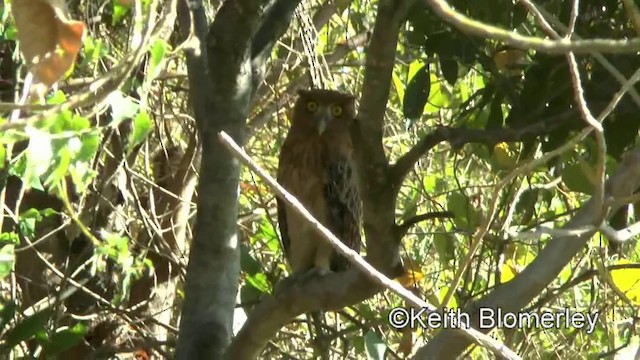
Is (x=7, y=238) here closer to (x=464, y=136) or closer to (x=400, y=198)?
(x=464, y=136)

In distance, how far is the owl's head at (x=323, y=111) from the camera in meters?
4.23

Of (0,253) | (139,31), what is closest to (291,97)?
(0,253)

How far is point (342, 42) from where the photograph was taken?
4.73 m

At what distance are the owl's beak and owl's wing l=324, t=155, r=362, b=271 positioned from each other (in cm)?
15

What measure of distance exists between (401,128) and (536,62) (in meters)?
2.14

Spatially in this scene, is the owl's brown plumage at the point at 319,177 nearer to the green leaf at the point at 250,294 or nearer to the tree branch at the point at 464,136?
the green leaf at the point at 250,294

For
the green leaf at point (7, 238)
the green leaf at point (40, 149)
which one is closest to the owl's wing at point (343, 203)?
the green leaf at point (7, 238)

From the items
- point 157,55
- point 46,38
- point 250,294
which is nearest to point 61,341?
point 250,294

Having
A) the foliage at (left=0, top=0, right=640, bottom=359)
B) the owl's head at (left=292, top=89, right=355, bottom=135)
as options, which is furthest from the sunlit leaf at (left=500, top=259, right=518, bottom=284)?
the owl's head at (left=292, top=89, right=355, bottom=135)

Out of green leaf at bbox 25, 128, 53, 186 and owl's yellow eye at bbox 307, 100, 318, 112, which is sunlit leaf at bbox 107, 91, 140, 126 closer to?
green leaf at bbox 25, 128, 53, 186

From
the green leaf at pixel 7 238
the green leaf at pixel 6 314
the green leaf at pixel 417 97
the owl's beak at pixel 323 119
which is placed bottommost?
the green leaf at pixel 6 314

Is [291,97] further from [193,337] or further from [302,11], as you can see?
[193,337]

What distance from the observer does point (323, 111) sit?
4.27 metres

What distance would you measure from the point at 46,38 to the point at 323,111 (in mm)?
3034
